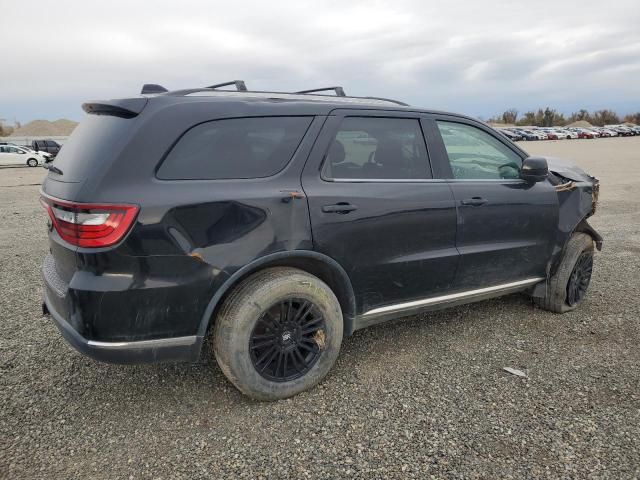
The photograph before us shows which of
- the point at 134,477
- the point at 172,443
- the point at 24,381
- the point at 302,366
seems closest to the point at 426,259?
the point at 302,366

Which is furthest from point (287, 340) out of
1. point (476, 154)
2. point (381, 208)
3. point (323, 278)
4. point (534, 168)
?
point (534, 168)

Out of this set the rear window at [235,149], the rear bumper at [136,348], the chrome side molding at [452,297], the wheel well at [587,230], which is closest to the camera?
the rear bumper at [136,348]

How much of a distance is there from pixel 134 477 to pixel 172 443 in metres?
0.28

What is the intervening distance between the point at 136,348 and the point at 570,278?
11.8 ft

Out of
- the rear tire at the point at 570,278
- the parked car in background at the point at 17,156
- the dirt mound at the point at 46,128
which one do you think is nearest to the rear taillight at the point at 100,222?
the rear tire at the point at 570,278

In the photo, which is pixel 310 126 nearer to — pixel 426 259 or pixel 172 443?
pixel 426 259

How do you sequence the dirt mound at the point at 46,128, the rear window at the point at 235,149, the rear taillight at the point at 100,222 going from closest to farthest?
the rear taillight at the point at 100,222 < the rear window at the point at 235,149 < the dirt mound at the point at 46,128

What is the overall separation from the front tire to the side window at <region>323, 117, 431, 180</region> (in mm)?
739

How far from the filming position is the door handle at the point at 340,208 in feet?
9.60

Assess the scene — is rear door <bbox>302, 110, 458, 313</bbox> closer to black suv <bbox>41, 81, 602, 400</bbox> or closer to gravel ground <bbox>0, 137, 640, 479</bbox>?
black suv <bbox>41, 81, 602, 400</bbox>

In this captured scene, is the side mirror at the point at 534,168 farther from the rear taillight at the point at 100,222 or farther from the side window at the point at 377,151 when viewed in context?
the rear taillight at the point at 100,222

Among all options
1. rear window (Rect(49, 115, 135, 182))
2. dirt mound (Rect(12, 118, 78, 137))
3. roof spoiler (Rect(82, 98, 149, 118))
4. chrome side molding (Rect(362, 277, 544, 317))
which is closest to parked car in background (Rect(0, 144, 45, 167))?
rear window (Rect(49, 115, 135, 182))

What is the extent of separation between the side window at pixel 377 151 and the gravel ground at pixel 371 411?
4.40ft

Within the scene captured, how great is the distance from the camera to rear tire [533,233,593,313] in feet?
13.9
